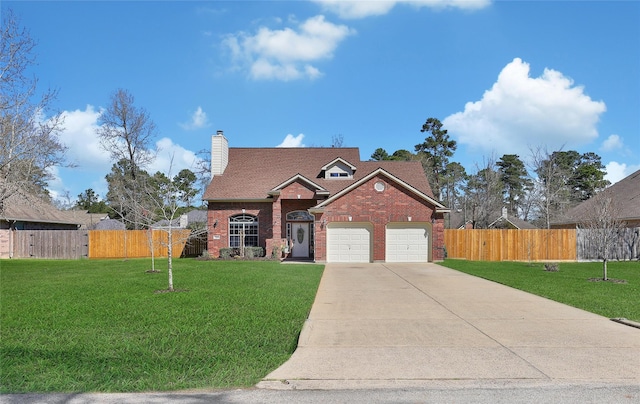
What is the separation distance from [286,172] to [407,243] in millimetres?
9078

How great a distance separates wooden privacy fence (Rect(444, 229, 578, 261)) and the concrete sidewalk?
15.4m

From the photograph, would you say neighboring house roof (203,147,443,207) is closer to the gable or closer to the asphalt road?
the gable

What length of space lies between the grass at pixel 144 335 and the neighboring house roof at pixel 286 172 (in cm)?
1378

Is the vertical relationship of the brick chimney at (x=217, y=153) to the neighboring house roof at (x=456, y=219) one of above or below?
above

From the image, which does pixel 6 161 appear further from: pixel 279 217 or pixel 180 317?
pixel 279 217

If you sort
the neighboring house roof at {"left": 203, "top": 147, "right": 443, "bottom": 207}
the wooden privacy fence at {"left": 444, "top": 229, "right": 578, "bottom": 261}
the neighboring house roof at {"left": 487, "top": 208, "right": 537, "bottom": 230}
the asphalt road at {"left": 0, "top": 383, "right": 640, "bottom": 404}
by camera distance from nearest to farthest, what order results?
the asphalt road at {"left": 0, "top": 383, "right": 640, "bottom": 404} < the wooden privacy fence at {"left": 444, "top": 229, "right": 578, "bottom": 261} < the neighboring house roof at {"left": 203, "top": 147, "right": 443, "bottom": 207} < the neighboring house roof at {"left": 487, "top": 208, "right": 537, "bottom": 230}

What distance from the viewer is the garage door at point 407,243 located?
79.0 ft

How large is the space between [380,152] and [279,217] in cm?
3188

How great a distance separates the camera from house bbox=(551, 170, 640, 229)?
28406mm

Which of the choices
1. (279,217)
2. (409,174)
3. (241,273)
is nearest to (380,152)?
(409,174)

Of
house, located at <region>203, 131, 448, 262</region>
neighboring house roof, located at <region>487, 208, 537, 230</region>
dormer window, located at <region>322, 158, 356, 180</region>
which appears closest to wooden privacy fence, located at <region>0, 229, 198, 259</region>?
house, located at <region>203, 131, 448, 262</region>

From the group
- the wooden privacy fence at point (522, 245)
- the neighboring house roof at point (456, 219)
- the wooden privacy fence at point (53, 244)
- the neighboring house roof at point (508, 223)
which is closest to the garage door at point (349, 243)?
the wooden privacy fence at point (522, 245)

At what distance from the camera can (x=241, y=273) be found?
673 inches

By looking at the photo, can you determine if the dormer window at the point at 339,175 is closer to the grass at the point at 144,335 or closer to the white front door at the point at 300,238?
the white front door at the point at 300,238
